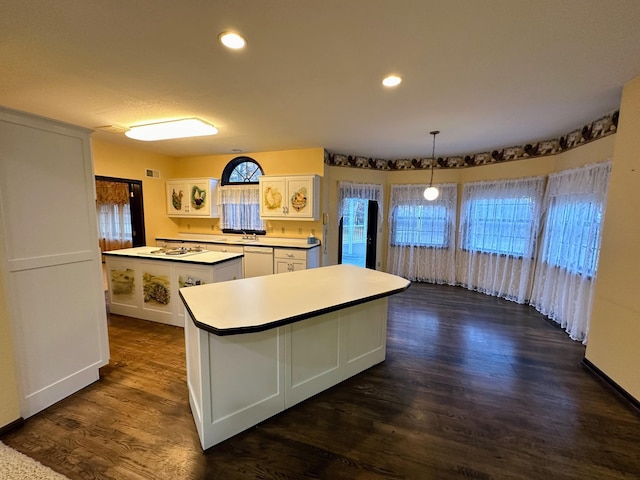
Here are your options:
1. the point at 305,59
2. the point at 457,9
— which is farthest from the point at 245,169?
the point at 457,9

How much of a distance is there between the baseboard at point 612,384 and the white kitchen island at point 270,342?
6.24 feet

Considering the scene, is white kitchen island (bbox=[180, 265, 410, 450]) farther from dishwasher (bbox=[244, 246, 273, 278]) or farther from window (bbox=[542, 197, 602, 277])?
window (bbox=[542, 197, 602, 277])

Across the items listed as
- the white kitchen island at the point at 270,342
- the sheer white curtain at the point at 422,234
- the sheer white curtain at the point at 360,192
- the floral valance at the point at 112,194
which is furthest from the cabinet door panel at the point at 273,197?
the floral valance at the point at 112,194

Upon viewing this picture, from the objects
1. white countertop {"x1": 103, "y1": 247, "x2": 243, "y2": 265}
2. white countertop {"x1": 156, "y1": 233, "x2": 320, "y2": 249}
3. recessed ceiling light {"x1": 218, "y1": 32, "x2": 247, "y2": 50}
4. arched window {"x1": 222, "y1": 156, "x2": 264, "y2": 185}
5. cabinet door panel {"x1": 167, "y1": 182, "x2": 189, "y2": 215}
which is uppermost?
recessed ceiling light {"x1": 218, "y1": 32, "x2": 247, "y2": 50}

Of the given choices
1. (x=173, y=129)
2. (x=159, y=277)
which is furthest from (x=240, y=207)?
(x=159, y=277)

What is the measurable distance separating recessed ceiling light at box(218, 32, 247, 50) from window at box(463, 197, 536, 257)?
456cm

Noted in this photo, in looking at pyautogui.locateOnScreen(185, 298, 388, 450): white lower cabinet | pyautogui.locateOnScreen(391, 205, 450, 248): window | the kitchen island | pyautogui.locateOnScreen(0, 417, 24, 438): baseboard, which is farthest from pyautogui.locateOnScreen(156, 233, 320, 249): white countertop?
pyautogui.locateOnScreen(0, 417, 24, 438): baseboard

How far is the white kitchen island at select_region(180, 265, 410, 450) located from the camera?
1602 millimetres

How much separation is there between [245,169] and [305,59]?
3622 mm

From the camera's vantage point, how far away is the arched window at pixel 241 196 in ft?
17.0

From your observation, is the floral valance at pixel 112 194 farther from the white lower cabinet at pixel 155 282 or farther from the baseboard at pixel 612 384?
the baseboard at pixel 612 384

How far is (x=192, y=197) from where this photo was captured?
211 inches

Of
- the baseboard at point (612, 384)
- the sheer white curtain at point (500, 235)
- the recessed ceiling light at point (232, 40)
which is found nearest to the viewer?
the recessed ceiling light at point (232, 40)

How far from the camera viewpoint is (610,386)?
228 cm
